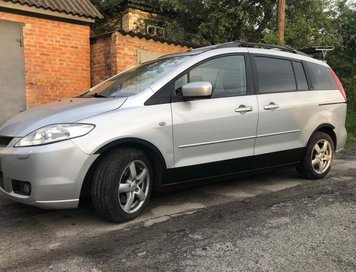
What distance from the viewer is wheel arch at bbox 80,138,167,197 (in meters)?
3.99

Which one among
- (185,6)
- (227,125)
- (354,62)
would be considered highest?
(185,6)

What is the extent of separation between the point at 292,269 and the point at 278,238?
1.97 feet

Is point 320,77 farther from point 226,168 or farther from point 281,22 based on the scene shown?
point 281,22

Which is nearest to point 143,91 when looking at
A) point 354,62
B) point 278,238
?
point 278,238

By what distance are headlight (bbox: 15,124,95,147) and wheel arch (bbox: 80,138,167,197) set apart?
23cm

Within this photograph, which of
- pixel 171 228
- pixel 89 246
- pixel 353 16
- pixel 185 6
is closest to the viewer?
pixel 89 246

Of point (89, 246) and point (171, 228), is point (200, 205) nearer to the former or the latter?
point (171, 228)

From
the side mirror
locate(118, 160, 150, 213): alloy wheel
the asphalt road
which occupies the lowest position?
Answer: the asphalt road

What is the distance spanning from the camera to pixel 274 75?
5.43 metres

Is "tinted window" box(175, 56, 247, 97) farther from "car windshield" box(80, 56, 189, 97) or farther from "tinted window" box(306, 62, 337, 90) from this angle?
"tinted window" box(306, 62, 337, 90)

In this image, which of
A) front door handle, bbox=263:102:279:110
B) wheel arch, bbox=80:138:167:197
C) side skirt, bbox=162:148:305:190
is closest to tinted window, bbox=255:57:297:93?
front door handle, bbox=263:102:279:110

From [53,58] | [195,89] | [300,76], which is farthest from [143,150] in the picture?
[53,58]

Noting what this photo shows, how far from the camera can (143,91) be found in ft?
14.4

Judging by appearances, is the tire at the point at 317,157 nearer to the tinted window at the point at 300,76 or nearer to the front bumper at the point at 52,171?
the tinted window at the point at 300,76
